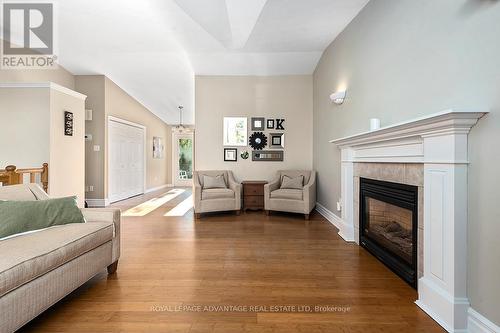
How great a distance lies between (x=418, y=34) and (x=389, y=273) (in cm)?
205

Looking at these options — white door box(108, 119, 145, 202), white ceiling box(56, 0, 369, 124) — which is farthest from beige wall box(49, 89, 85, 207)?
white ceiling box(56, 0, 369, 124)

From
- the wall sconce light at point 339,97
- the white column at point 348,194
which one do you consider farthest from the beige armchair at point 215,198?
the wall sconce light at point 339,97

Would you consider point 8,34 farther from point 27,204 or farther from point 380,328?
point 380,328

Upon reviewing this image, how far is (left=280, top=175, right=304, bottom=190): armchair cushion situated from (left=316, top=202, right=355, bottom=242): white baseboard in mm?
540

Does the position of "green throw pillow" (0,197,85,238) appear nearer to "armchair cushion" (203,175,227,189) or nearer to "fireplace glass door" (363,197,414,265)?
"armchair cushion" (203,175,227,189)

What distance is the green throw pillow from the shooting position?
5.85ft

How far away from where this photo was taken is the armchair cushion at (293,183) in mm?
4688

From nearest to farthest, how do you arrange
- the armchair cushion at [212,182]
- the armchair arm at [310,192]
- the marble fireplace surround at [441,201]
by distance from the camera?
the marble fireplace surround at [441,201]
the armchair arm at [310,192]
the armchair cushion at [212,182]

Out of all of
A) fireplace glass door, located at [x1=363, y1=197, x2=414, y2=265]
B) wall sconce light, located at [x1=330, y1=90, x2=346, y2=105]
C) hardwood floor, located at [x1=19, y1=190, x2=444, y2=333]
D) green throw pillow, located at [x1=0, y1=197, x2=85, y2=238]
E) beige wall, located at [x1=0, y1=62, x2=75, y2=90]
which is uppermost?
beige wall, located at [x1=0, y1=62, x2=75, y2=90]

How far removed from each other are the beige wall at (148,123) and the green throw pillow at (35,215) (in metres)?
4.55

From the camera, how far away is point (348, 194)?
3.19 m

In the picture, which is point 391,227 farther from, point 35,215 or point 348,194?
point 35,215

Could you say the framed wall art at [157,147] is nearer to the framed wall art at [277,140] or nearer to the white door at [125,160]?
the white door at [125,160]

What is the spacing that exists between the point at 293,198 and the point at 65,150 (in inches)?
170
